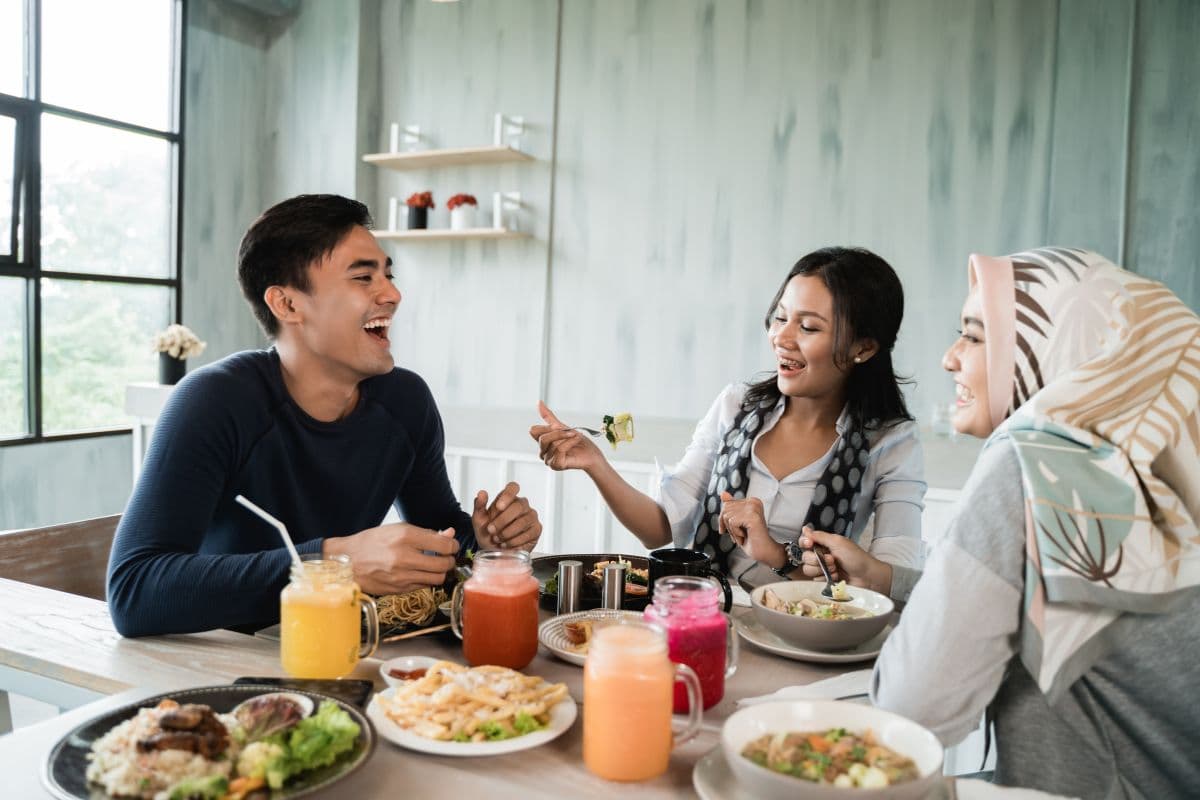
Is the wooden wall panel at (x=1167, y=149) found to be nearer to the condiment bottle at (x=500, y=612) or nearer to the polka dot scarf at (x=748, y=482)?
the polka dot scarf at (x=748, y=482)

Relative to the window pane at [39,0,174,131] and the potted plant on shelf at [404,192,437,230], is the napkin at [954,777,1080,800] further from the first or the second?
the window pane at [39,0,174,131]

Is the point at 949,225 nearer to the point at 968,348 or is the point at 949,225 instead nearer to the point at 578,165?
the point at 578,165

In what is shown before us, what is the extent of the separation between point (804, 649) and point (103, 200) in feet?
15.0

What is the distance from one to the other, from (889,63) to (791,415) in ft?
8.71

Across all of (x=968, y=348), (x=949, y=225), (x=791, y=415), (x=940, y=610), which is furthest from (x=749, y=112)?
→ (x=940, y=610)

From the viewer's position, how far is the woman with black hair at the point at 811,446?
1922 millimetres

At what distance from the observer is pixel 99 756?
2.79 ft

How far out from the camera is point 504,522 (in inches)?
66.3

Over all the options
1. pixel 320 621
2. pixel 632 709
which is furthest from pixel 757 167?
pixel 632 709

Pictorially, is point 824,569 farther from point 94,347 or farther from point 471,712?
point 94,347

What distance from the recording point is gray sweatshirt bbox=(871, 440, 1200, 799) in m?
0.97

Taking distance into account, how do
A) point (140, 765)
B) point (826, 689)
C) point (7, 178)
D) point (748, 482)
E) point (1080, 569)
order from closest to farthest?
point (140, 765) → point (1080, 569) → point (826, 689) → point (748, 482) → point (7, 178)

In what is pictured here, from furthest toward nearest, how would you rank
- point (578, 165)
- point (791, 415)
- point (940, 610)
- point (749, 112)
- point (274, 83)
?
point (274, 83) → point (578, 165) → point (749, 112) → point (791, 415) → point (940, 610)

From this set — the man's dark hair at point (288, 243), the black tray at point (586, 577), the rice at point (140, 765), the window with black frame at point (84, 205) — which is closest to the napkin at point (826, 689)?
the black tray at point (586, 577)
